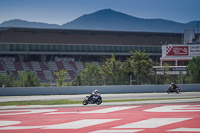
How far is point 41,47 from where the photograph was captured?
264 feet

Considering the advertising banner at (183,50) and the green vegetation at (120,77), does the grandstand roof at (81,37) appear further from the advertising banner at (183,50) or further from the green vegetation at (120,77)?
the green vegetation at (120,77)

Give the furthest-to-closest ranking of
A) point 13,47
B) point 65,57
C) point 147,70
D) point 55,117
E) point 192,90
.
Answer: point 65,57 < point 13,47 < point 147,70 < point 192,90 < point 55,117

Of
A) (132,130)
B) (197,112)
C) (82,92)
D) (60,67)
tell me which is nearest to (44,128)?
(132,130)

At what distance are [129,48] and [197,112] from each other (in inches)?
2599

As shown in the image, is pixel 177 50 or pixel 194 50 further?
pixel 177 50

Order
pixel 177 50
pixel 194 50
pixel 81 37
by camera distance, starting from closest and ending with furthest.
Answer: pixel 194 50
pixel 177 50
pixel 81 37

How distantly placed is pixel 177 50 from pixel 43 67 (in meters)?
25.5

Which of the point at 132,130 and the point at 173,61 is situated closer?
the point at 132,130

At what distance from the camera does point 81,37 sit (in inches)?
3460

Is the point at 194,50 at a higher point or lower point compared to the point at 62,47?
lower

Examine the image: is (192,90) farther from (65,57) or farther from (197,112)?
(65,57)

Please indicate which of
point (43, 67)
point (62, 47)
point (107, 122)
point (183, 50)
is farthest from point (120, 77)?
point (62, 47)

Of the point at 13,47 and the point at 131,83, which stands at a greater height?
the point at 13,47

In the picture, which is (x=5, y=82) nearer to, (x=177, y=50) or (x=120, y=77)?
(x=120, y=77)
